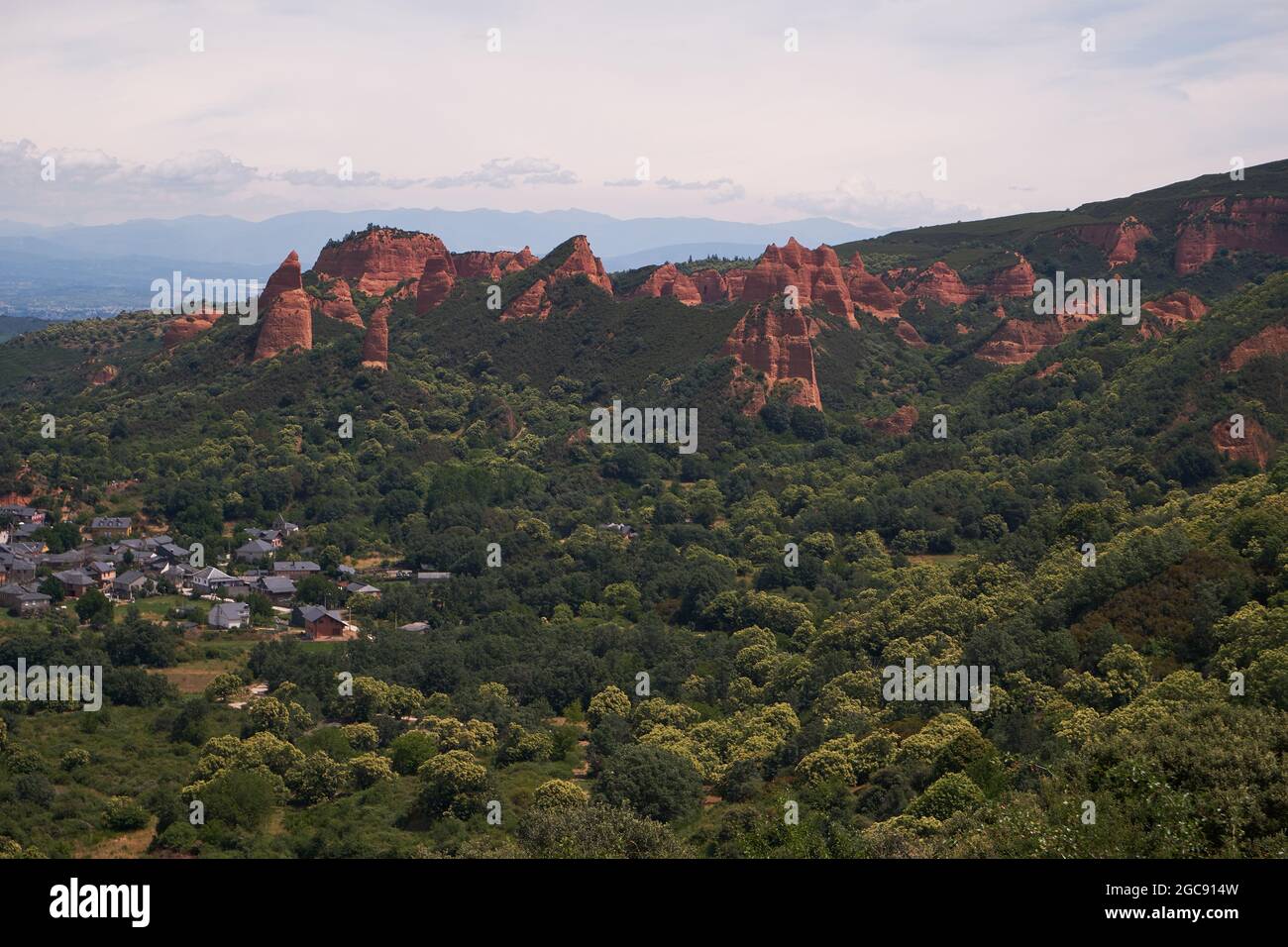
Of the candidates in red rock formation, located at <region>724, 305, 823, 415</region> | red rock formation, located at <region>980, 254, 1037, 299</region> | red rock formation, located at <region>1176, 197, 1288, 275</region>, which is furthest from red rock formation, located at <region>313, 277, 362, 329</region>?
red rock formation, located at <region>1176, 197, 1288, 275</region>

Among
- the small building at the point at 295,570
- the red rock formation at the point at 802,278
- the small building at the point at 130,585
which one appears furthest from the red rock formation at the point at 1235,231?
the small building at the point at 130,585

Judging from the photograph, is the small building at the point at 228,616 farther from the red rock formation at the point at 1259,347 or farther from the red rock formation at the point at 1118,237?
the red rock formation at the point at 1118,237

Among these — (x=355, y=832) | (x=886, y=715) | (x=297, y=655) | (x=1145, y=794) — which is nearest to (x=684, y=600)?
(x=297, y=655)

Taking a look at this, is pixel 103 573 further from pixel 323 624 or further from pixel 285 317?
pixel 285 317

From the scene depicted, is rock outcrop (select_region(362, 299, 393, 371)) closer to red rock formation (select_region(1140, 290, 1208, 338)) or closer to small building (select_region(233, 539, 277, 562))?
small building (select_region(233, 539, 277, 562))
